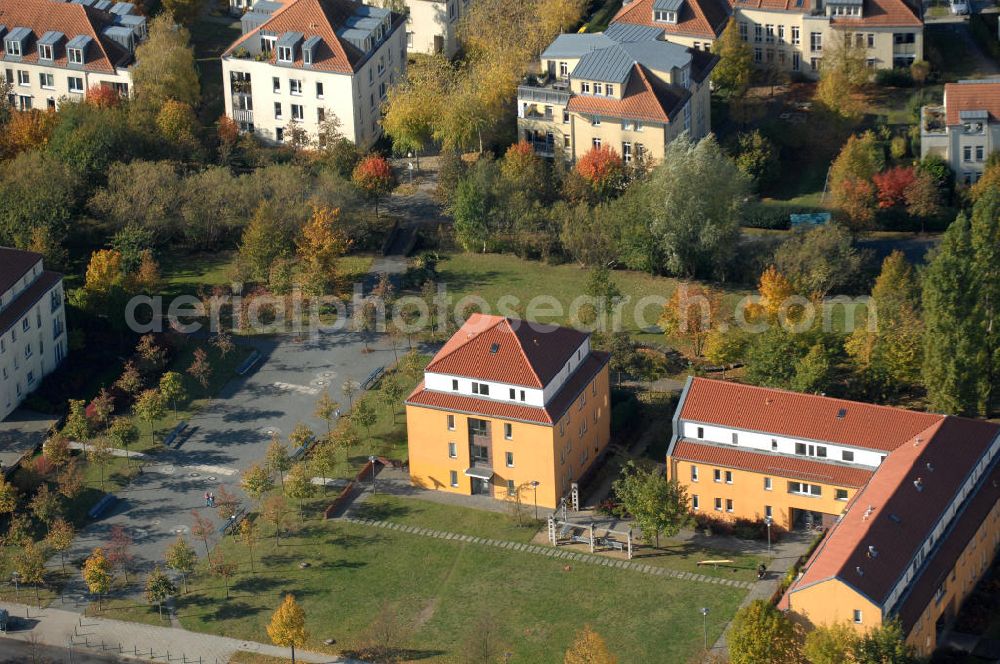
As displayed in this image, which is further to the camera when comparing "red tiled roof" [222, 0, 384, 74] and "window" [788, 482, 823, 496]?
"red tiled roof" [222, 0, 384, 74]

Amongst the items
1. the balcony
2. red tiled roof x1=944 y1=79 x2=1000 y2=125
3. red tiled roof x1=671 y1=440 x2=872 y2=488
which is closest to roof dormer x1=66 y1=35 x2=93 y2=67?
the balcony

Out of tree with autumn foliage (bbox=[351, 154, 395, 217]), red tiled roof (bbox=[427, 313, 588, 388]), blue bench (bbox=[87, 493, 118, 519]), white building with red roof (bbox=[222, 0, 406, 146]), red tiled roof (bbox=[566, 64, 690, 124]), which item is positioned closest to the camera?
red tiled roof (bbox=[427, 313, 588, 388])

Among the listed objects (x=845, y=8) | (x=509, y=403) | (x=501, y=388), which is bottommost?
(x=509, y=403)

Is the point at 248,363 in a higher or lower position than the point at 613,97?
lower

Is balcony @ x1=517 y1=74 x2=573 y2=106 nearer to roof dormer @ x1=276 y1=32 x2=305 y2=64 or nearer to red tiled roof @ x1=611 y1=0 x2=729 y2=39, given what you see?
red tiled roof @ x1=611 y1=0 x2=729 y2=39

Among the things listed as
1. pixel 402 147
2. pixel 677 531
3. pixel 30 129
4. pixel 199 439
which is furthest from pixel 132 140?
pixel 677 531

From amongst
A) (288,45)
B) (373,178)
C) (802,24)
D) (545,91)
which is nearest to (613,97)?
(545,91)

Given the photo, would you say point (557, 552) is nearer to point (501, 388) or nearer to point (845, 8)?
point (501, 388)
